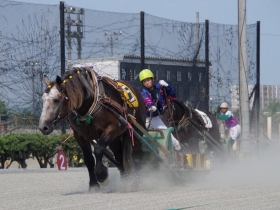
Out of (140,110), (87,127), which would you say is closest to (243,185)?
(140,110)

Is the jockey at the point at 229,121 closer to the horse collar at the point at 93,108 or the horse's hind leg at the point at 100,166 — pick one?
the horse collar at the point at 93,108

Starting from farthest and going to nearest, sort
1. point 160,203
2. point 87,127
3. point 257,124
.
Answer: point 257,124 → point 87,127 → point 160,203

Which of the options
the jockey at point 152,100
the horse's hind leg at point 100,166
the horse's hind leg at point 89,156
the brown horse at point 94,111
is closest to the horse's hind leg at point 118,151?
the brown horse at point 94,111

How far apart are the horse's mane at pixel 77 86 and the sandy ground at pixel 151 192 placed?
1.48m

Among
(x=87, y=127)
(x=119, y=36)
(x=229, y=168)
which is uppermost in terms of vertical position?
(x=119, y=36)

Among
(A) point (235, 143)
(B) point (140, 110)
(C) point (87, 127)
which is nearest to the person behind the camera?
(C) point (87, 127)

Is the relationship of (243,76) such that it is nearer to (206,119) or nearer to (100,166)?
(206,119)

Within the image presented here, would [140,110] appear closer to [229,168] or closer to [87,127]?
[87,127]

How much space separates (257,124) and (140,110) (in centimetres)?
1425

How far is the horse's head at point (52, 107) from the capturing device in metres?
11.7

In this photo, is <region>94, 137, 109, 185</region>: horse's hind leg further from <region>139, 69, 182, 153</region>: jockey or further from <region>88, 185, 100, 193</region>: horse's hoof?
<region>139, 69, 182, 153</region>: jockey

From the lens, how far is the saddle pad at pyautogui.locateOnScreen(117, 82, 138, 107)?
1316 centimetres

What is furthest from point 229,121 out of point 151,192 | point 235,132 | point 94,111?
point 94,111

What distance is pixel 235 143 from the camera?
70.3ft
